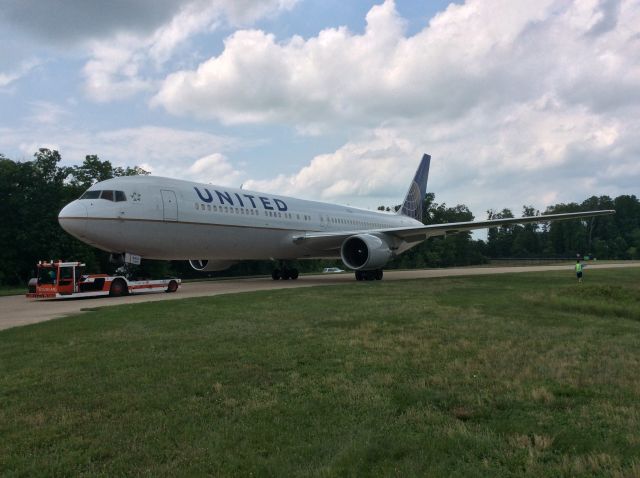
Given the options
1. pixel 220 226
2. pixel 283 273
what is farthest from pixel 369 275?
pixel 220 226

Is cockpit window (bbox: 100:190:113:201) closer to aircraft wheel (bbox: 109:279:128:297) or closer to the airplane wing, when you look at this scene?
aircraft wheel (bbox: 109:279:128:297)

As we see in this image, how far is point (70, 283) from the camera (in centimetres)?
1583

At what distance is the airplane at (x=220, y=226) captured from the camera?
15.4m

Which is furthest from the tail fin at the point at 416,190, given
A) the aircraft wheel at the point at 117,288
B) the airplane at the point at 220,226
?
the aircraft wheel at the point at 117,288

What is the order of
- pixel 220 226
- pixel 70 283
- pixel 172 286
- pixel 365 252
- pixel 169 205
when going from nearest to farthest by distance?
1. pixel 70 283
2. pixel 169 205
3. pixel 172 286
4. pixel 220 226
5. pixel 365 252

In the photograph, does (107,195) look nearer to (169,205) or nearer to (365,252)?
(169,205)

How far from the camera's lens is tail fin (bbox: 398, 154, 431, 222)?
34969 mm

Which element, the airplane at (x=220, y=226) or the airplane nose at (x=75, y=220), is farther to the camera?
the airplane at (x=220, y=226)

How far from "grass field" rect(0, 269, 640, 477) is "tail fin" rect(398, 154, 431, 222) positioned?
27441mm

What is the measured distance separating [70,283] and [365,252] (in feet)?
37.3

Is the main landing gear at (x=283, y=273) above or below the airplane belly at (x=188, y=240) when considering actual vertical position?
below

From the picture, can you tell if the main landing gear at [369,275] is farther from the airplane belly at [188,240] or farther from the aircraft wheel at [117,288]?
the aircraft wheel at [117,288]

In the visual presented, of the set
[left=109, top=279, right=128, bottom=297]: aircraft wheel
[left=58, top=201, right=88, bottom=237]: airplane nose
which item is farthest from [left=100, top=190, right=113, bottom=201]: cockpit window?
[left=109, top=279, right=128, bottom=297]: aircraft wheel

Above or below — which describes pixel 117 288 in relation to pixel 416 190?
below
